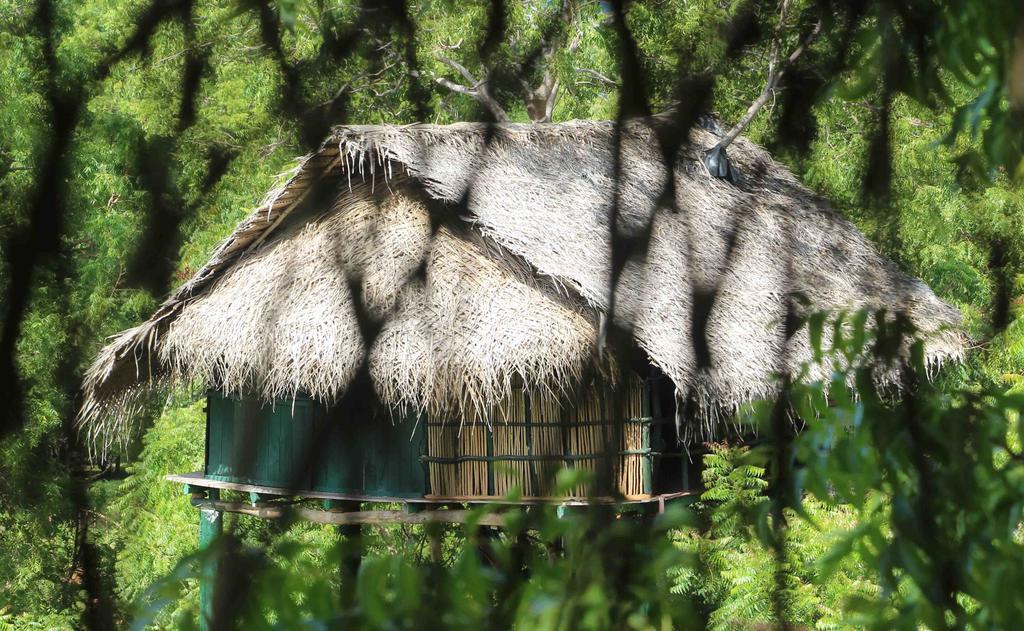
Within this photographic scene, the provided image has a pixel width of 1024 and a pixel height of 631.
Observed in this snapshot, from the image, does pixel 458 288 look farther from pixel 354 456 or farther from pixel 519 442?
pixel 354 456

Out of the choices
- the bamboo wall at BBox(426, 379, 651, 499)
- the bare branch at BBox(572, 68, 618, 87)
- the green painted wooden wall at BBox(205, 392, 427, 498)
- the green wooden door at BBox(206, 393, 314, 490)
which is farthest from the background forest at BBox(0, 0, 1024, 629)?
the bare branch at BBox(572, 68, 618, 87)

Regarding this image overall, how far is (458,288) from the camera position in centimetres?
564

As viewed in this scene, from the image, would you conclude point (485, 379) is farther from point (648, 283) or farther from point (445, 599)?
point (445, 599)

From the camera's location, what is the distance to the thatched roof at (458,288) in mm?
5344

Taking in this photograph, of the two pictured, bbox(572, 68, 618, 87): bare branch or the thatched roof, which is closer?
the thatched roof

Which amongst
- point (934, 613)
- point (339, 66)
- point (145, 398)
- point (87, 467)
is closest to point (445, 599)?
point (934, 613)

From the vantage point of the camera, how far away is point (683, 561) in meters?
0.84

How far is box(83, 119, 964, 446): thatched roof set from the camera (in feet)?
17.5

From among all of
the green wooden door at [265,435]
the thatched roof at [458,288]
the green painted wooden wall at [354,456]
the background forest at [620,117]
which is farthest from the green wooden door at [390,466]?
the background forest at [620,117]

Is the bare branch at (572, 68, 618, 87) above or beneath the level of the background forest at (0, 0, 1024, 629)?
above

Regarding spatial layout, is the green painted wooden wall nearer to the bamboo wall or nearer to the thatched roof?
the bamboo wall

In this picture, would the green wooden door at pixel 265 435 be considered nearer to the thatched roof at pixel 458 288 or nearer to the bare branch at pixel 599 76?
the thatched roof at pixel 458 288

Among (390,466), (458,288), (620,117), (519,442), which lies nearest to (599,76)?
(458,288)

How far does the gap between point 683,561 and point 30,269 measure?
107 centimetres
